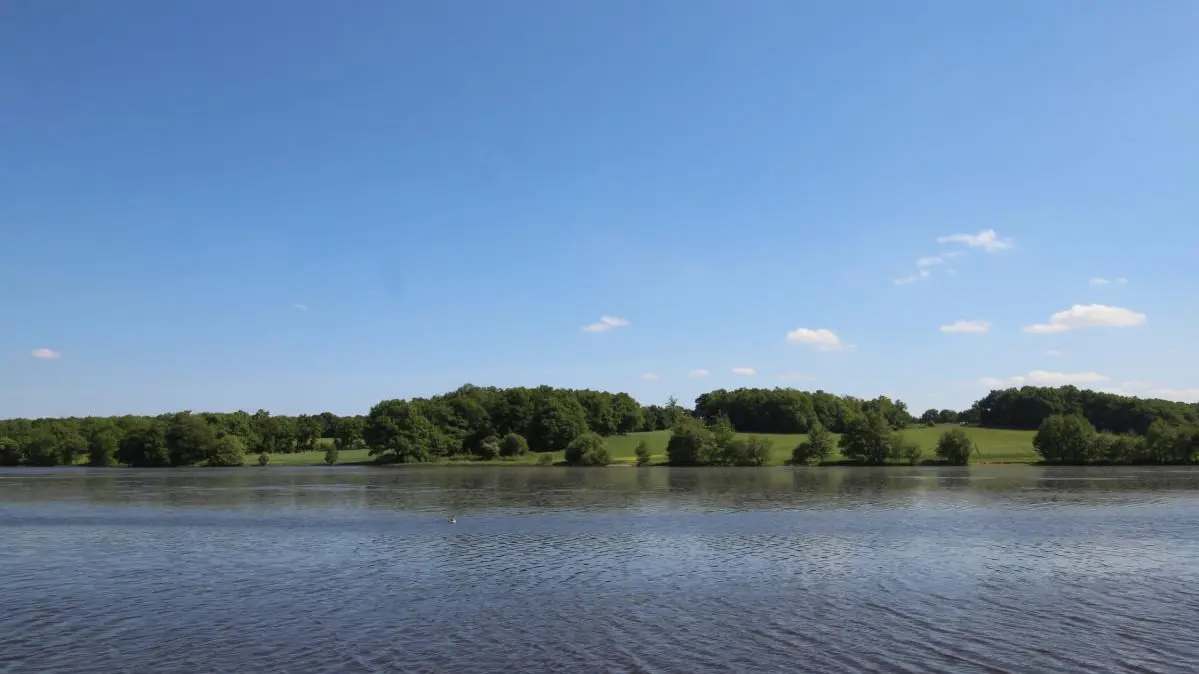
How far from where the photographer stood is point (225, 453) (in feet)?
490

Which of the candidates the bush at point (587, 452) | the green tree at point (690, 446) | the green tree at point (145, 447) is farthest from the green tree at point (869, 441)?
the green tree at point (145, 447)

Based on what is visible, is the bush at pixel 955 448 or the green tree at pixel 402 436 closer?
the bush at pixel 955 448

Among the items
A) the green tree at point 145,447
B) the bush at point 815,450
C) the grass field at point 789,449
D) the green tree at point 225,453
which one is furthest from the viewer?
the green tree at point 225,453

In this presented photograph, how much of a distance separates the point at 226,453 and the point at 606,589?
141 m

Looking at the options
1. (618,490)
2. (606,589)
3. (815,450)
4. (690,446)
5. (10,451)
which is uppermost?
(10,451)

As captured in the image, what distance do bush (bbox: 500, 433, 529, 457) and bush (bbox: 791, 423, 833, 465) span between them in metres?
49.8

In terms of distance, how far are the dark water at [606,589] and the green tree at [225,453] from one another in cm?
9666

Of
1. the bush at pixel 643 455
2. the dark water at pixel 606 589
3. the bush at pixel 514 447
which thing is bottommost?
the dark water at pixel 606 589

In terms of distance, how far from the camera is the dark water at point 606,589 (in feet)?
63.0

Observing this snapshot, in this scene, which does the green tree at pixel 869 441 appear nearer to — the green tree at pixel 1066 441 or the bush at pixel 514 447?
the green tree at pixel 1066 441

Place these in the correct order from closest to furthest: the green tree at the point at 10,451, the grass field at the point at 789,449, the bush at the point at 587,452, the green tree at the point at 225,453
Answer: the grass field at the point at 789,449 < the bush at the point at 587,452 < the green tree at the point at 225,453 < the green tree at the point at 10,451

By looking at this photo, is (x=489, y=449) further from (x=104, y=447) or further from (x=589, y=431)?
(x=104, y=447)

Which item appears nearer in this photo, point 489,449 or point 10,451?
point 489,449

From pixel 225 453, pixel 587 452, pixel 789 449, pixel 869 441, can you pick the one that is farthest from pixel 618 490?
pixel 225 453
